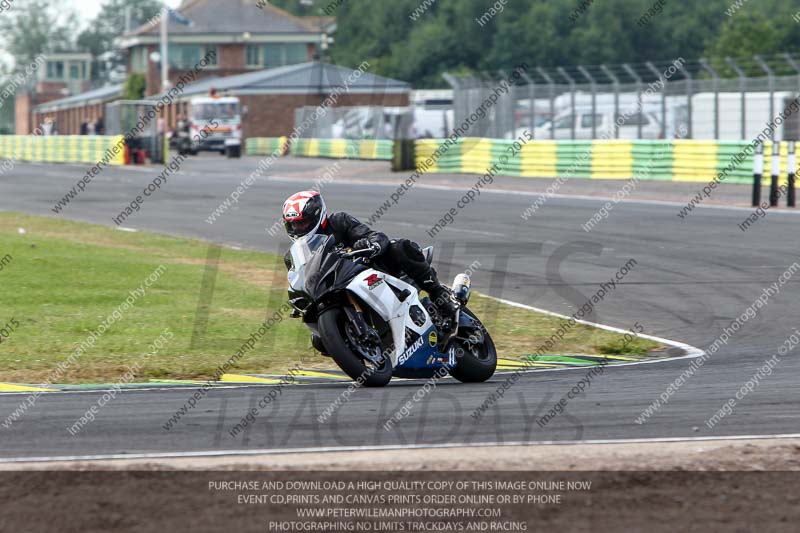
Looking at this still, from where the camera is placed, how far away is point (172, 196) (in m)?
33.6

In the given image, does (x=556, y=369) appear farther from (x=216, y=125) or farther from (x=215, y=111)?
(x=215, y=111)

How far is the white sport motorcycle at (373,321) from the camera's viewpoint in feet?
30.2

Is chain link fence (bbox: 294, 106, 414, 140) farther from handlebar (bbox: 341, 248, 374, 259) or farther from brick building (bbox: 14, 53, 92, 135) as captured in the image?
brick building (bbox: 14, 53, 92, 135)

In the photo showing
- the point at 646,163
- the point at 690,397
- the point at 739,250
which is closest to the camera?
the point at 690,397

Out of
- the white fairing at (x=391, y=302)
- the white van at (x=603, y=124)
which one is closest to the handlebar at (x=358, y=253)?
the white fairing at (x=391, y=302)

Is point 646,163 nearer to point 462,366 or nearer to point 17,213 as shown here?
point 17,213

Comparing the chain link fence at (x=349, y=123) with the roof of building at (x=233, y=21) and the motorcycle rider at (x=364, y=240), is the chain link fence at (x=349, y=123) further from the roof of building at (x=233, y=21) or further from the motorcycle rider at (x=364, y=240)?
the motorcycle rider at (x=364, y=240)

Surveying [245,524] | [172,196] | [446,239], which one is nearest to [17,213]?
[172,196]

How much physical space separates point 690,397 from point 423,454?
8.65 feet

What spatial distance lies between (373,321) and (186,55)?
281ft

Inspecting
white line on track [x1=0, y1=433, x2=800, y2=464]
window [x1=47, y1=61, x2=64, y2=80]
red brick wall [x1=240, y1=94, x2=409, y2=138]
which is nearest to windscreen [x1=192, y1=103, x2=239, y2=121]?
red brick wall [x1=240, y1=94, x2=409, y2=138]

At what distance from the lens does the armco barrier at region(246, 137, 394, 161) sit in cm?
4982

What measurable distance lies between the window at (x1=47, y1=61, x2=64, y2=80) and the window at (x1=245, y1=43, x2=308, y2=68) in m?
58.2

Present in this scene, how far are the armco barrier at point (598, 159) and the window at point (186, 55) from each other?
54347mm
